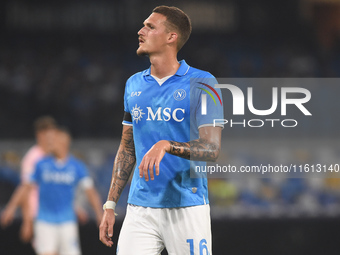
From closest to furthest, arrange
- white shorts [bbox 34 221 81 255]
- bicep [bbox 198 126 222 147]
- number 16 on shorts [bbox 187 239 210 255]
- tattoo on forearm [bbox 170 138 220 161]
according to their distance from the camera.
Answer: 1. tattoo on forearm [bbox 170 138 220 161]
2. bicep [bbox 198 126 222 147]
3. number 16 on shorts [bbox 187 239 210 255]
4. white shorts [bbox 34 221 81 255]

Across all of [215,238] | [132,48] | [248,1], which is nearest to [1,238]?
[215,238]

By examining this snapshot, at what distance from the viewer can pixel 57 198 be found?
7512 millimetres

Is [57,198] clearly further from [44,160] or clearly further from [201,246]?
[201,246]

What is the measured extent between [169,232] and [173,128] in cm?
60

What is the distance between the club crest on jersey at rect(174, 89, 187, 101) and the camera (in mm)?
3253

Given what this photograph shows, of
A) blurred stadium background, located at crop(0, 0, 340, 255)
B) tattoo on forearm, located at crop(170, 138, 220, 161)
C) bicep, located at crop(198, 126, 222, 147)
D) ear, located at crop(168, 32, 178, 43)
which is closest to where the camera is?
tattoo on forearm, located at crop(170, 138, 220, 161)

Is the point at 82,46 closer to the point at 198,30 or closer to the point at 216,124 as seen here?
the point at 198,30

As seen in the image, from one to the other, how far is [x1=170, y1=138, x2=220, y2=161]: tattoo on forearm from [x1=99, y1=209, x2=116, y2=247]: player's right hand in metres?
0.65

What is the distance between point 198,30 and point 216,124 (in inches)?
471

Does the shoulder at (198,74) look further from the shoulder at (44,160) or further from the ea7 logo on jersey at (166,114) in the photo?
the shoulder at (44,160)

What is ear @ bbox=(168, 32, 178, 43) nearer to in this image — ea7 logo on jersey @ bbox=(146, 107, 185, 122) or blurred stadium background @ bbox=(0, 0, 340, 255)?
ea7 logo on jersey @ bbox=(146, 107, 185, 122)

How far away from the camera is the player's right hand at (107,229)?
3264 millimetres

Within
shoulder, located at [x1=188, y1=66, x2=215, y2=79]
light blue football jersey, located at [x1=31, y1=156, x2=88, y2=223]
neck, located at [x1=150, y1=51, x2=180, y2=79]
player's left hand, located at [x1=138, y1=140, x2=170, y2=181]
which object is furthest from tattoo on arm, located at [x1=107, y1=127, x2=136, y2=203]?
light blue football jersey, located at [x1=31, y1=156, x2=88, y2=223]

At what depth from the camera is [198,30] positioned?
48.6 ft
